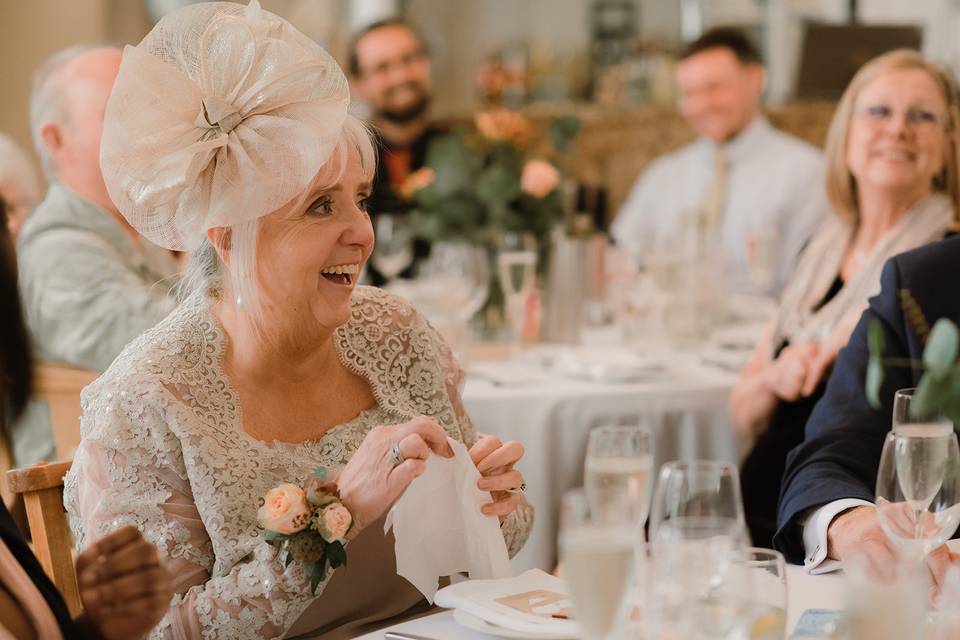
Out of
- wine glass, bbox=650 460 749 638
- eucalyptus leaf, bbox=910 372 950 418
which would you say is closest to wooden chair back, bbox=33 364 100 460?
wine glass, bbox=650 460 749 638

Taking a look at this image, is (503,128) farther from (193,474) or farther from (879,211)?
(193,474)

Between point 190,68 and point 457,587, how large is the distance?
2.86 feet

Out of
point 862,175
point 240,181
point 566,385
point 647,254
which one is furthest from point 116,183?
point 647,254

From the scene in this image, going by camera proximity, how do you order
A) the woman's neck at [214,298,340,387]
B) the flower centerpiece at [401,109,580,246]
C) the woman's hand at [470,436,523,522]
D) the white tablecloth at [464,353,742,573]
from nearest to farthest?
the woman's hand at [470,436,523,522] < the woman's neck at [214,298,340,387] < the white tablecloth at [464,353,742,573] < the flower centerpiece at [401,109,580,246]

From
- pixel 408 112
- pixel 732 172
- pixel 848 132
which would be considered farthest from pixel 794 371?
pixel 408 112

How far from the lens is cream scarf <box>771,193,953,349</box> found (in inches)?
121

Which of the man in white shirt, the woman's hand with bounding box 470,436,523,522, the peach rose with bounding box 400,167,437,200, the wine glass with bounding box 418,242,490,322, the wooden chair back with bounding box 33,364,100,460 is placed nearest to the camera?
the woman's hand with bounding box 470,436,523,522

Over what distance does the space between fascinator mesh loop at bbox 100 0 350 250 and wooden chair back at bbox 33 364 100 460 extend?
3.82 ft

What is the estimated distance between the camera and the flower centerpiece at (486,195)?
12.9ft

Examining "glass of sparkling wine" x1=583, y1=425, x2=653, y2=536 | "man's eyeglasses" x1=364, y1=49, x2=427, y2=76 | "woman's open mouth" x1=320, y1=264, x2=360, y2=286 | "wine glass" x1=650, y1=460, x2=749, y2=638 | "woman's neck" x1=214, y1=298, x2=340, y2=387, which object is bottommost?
"wine glass" x1=650, y1=460, x2=749, y2=638

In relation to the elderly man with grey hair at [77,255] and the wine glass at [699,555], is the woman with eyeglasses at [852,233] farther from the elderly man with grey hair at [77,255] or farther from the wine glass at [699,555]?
the wine glass at [699,555]

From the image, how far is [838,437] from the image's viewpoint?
2.09 meters

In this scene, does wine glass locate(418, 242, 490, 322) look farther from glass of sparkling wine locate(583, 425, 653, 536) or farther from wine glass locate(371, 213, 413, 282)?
glass of sparkling wine locate(583, 425, 653, 536)

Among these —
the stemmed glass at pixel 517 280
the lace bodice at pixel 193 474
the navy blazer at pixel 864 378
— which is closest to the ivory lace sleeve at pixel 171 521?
the lace bodice at pixel 193 474
